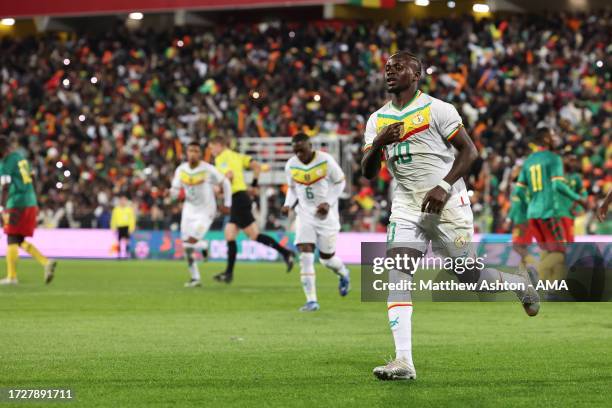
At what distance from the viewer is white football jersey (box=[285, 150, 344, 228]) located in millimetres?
15477

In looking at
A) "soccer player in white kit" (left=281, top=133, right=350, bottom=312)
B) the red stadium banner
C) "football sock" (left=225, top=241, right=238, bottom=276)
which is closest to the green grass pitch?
"soccer player in white kit" (left=281, top=133, right=350, bottom=312)

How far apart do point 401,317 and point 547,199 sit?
30.2 ft

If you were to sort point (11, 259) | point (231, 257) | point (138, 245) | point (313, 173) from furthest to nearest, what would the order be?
point (138, 245) → point (231, 257) → point (11, 259) → point (313, 173)

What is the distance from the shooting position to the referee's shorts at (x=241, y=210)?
21.1m

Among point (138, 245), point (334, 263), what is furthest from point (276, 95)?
point (334, 263)

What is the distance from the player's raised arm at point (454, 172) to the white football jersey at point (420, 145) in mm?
69

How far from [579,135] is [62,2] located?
21658 mm

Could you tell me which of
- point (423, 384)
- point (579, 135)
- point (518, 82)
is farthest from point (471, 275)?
point (518, 82)

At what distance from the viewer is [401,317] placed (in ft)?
26.8

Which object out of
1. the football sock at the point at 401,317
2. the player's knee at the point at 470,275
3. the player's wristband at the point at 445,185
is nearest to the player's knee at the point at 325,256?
the player's knee at the point at 470,275

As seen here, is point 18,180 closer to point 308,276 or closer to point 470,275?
point 308,276

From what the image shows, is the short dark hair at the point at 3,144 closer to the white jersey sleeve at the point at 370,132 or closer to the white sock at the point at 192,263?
the white sock at the point at 192,263

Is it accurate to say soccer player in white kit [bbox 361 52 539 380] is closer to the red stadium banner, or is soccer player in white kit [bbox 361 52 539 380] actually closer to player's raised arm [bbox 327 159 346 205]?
player's raised arm [bbox 327 159 346 205]

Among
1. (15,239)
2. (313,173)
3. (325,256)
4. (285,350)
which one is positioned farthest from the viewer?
(15,239)
